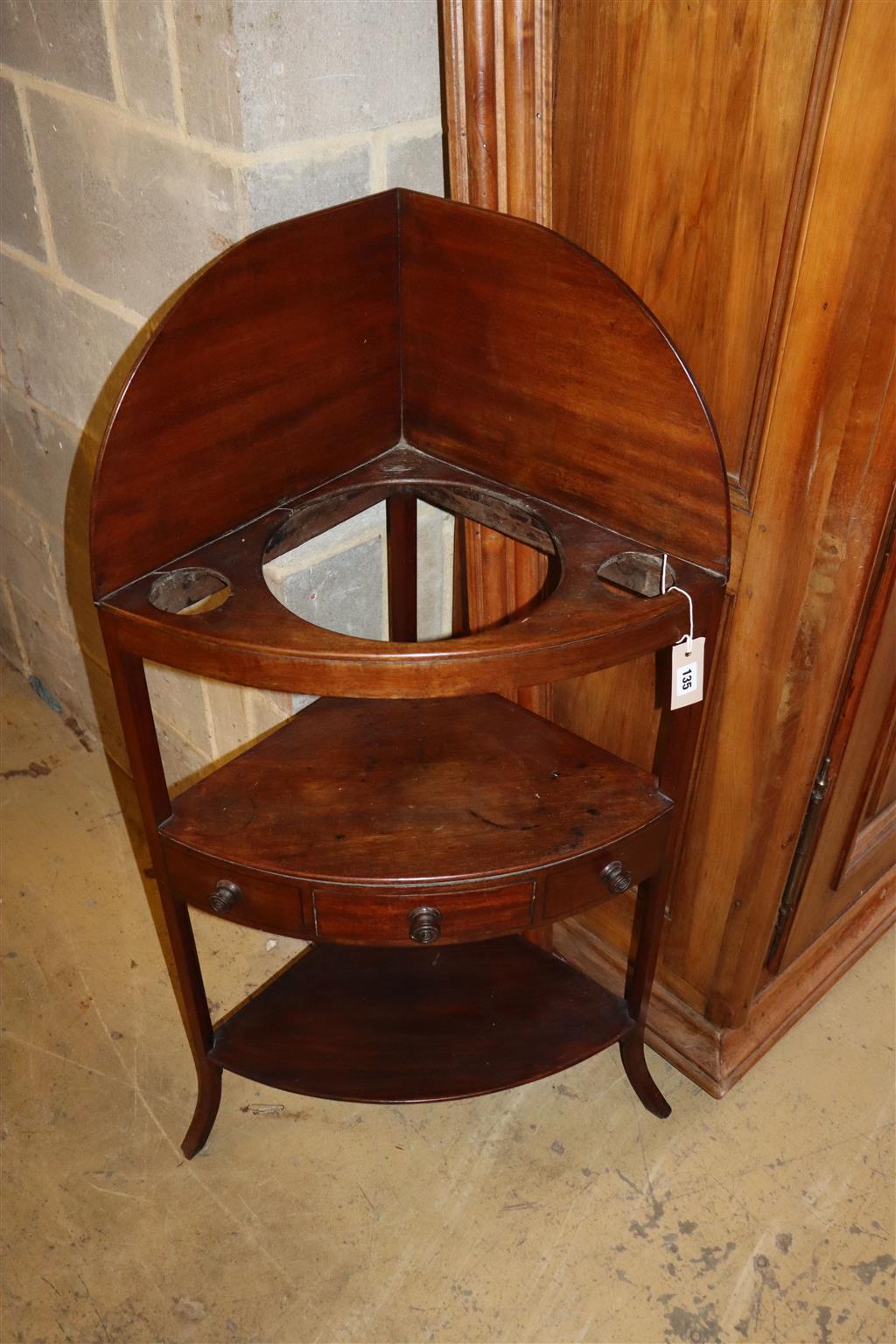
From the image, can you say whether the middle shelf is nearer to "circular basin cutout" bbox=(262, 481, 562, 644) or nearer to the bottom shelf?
"circular basin cutout" bbox=(262, 481, 562, 644)

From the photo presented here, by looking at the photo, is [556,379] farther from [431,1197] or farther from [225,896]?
[431,1197]

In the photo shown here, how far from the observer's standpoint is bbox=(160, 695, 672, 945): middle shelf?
1216mm

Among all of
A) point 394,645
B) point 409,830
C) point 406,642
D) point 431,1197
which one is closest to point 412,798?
point 409,830

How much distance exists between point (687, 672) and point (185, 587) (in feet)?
1.74

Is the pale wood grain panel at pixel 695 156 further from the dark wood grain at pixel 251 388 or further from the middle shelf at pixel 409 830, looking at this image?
the middle shelf at pixel 409 830

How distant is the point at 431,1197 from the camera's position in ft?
5.01

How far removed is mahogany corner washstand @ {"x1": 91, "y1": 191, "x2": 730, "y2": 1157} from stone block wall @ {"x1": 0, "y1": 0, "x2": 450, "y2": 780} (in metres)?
0.11

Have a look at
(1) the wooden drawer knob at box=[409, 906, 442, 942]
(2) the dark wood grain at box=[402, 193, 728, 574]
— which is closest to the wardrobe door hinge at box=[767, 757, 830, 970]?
(2) the dark wood grain at box=[402, 193, 728, 574]

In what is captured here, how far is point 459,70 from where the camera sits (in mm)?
1234

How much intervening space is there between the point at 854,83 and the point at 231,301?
61 centimetres

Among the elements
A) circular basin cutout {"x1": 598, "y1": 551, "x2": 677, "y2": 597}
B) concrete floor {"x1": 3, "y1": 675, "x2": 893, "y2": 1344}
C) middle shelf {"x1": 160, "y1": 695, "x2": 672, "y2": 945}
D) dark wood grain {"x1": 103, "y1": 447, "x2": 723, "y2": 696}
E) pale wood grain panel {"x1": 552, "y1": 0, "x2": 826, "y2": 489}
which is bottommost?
concrete floor {"x1": 3, "y1": 675, "x2": 893, "y2": 1344}

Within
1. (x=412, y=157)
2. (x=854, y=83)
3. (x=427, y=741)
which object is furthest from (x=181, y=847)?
(x=854, y=83)

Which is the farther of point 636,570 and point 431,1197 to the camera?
point 431,1197

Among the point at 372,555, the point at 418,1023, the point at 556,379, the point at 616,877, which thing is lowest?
the point at 418,1023
